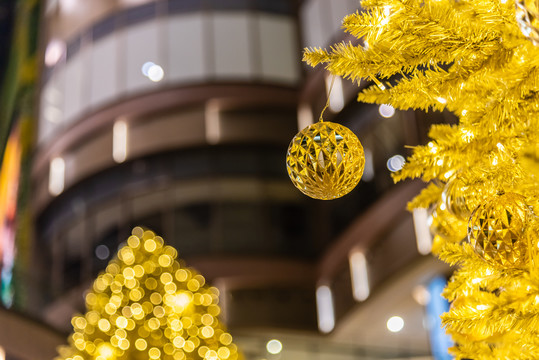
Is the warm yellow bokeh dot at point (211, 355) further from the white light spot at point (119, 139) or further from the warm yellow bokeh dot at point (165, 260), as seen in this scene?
the white light spot at point (119, 139)

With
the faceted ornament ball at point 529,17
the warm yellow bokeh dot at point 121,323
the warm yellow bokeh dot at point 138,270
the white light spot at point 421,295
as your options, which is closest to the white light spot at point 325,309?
the white light spot at point 421,295

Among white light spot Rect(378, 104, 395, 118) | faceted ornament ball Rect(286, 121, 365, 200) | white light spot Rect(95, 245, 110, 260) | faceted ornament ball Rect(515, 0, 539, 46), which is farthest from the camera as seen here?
white light spot Rect(95, 245, 110, 260)

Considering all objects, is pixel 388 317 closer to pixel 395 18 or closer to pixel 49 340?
pixel 49 340

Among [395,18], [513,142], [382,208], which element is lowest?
[513,142]

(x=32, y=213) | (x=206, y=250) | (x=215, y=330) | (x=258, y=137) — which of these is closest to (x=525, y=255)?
(x=215, y=330)

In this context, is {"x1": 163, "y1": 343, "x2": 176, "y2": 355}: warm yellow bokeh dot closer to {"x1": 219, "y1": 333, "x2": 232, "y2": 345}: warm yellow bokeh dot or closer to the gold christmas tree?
{"x1": 219, "y1": 333, "x2": 232, "y2": 345}: warm yellow bokeh dot

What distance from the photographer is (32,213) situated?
63.7ft

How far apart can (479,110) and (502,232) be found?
0.39m

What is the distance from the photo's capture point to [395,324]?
1532 cm

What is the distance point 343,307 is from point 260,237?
265 centimetres

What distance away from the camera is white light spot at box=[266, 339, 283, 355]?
16125mm

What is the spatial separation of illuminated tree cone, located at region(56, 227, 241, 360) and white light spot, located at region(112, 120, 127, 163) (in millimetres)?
8932

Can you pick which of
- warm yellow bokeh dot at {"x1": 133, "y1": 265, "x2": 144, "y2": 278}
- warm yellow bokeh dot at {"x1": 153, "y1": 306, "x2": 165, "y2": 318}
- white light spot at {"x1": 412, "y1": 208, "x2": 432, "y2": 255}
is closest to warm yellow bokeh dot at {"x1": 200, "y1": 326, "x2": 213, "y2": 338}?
warm yellow bokeh dot at {"x1": 153, "y1": 306, "x2": 165, "y2": 318}

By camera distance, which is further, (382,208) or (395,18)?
(382,208)
